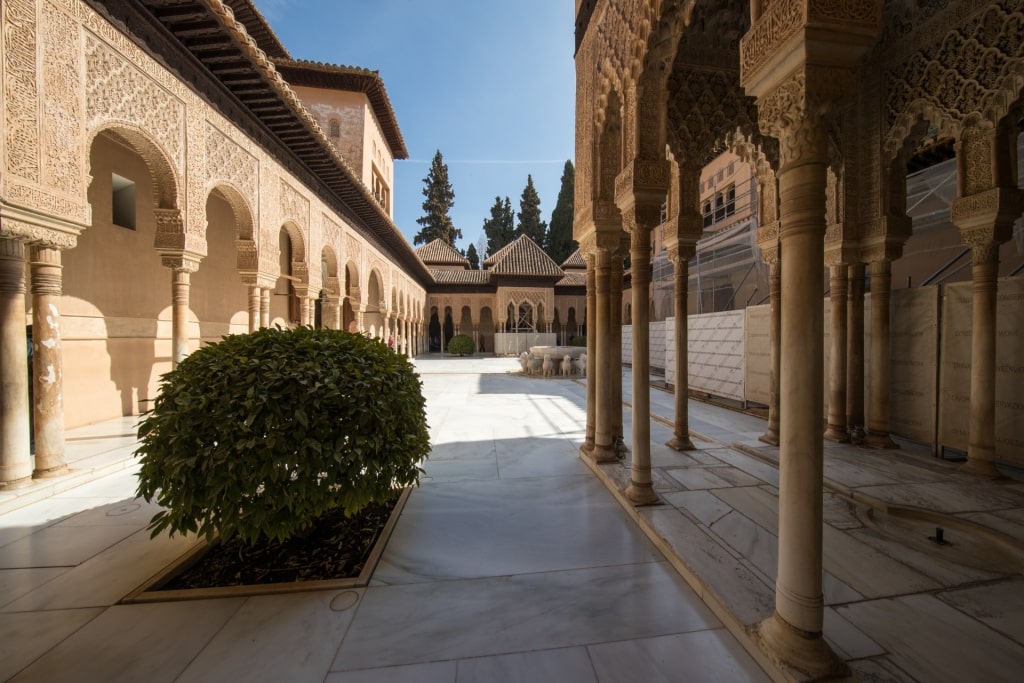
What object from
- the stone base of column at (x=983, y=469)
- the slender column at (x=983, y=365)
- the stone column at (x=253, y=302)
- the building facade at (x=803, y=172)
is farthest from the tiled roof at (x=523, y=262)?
the stone base of column at (x=983, y=469)

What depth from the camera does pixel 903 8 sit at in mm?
4910

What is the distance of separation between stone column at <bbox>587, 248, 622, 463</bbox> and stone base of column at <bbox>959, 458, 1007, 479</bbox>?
Answer: 3754 millimetres

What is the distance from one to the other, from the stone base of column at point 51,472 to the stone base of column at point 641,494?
5931mm

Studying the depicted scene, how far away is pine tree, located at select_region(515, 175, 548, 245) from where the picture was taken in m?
46.3

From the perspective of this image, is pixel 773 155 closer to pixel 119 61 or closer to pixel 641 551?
pixel 641 551

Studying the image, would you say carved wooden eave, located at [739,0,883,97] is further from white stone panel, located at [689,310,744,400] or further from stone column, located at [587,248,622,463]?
white stone panel, located at [689,310,744,400]

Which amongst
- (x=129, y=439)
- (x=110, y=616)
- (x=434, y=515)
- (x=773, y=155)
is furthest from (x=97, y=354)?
(x=773, y=155)

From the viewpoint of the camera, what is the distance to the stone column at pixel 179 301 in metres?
6.11

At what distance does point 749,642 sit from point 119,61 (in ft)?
27.5

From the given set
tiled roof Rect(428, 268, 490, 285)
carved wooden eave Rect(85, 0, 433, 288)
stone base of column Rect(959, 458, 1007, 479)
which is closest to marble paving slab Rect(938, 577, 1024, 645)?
stone base of column Rect(959, 458, 1007, 479)

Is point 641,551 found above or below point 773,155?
below

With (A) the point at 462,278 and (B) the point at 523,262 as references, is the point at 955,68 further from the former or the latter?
(A) the point at 462,278

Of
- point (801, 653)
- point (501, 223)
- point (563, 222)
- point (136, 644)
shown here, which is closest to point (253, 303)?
point (136, 644)

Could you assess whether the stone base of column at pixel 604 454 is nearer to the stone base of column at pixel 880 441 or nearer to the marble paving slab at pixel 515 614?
the marble paving slab at pixel 515 614
